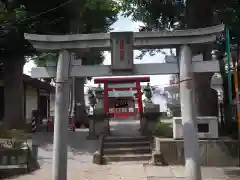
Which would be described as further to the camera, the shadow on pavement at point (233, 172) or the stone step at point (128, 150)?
the stone step at point (128, 150)

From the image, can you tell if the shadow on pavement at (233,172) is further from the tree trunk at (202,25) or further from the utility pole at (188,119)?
the utility pole at (188,119)

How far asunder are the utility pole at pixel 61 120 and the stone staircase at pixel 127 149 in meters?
5.07

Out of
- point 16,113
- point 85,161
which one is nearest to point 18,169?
point 85,161

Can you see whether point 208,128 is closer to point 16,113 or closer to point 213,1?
point 213,1

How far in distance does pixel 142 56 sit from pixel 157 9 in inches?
179

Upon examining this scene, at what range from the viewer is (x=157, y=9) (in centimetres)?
1489

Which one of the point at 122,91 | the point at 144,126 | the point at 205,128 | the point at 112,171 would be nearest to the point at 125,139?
the point at 144,126

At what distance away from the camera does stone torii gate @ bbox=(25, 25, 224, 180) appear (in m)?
7.20

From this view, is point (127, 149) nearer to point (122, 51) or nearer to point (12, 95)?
point (122, 51)

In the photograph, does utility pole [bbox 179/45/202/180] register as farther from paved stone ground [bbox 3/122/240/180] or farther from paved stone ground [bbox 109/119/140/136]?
paved stone ground [bbox 109/119/140/136]

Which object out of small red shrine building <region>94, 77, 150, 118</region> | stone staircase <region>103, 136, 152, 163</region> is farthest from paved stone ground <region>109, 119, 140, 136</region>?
small red shrine building <region>94, 77, 150, 118</region>

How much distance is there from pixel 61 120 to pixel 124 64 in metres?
2.00

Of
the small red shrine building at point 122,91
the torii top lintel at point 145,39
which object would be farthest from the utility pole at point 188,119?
the small red shrine building at point 122,91

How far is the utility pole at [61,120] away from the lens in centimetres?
719
